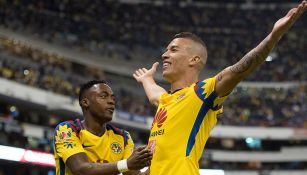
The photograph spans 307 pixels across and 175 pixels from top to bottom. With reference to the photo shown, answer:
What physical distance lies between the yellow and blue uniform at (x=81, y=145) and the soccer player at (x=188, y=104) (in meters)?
1.00

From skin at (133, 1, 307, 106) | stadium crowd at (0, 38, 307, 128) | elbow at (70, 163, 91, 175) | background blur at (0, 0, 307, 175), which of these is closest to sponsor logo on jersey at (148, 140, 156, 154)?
skin at (133, 1, 307, 106)

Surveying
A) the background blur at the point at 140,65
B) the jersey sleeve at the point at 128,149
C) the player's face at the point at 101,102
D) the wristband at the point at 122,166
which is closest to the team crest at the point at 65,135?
the player's face at the point at 101,102

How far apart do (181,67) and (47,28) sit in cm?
3576

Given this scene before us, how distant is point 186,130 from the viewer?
14.5 ft

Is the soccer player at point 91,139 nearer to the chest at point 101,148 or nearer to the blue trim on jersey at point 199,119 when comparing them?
the chest at point 101,148

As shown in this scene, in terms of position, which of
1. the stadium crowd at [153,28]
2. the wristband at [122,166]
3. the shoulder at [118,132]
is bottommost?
the wristband at [122,166]

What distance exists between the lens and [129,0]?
51.6 meters

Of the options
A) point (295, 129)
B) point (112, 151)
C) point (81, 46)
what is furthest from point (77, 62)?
point (112, 151)

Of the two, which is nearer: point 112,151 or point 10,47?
point 112,151

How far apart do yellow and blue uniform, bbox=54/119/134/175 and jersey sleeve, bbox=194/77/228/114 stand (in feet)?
5.06

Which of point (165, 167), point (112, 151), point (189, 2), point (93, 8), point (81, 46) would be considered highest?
point (189, 2)

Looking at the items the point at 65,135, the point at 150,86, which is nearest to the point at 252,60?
the point at 150,86

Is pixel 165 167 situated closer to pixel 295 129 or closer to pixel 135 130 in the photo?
pixel 135 130

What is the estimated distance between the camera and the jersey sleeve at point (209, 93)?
4.29m
